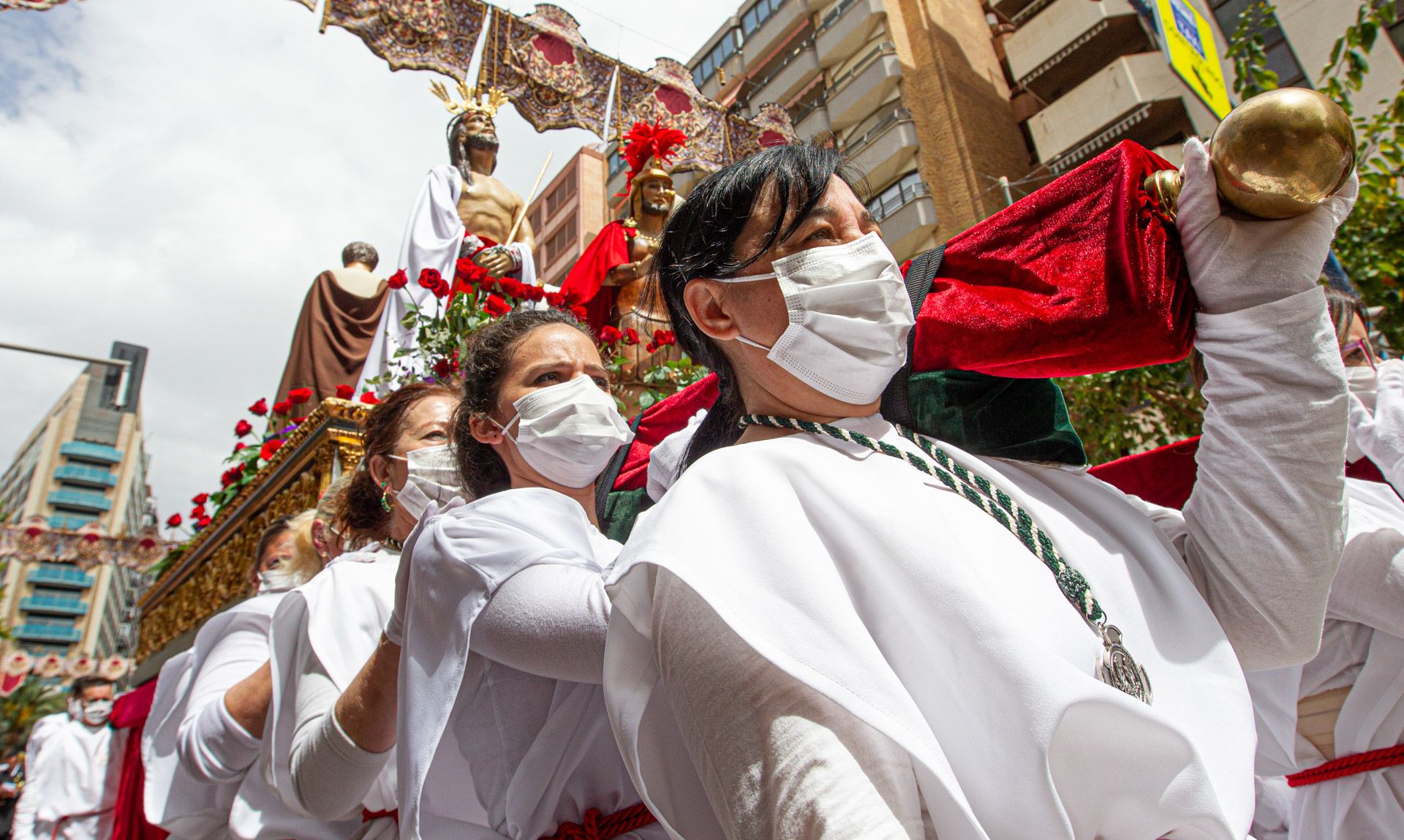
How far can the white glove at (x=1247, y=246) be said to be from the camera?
1117 mm

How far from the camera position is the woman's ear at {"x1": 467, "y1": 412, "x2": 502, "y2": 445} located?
216 cm

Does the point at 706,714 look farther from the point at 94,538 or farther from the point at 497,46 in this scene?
the point at 94,538

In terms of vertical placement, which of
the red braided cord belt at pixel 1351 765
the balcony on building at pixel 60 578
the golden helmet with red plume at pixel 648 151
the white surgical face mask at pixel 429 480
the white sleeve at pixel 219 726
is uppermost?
the balcony on building at pixel 60 578

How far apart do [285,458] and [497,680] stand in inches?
159

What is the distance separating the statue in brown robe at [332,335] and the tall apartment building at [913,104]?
13092 mm

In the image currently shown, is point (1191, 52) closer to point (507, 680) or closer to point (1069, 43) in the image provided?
point (507, 680)

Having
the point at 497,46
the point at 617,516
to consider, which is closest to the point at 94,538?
the point at 497,46

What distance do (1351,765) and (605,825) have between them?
1719 millimetres

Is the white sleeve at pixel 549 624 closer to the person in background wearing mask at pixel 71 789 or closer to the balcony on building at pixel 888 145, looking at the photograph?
the person in background wearing mask at pixel 71 789

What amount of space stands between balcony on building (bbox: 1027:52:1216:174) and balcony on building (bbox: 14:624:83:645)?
76373mm

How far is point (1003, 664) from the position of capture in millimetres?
879

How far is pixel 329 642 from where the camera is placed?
6.70 ft

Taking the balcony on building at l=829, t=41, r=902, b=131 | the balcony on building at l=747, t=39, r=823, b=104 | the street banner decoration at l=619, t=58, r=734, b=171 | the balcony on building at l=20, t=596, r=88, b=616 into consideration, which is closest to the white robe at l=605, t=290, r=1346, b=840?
the street banner decoration at l=619, t=58, r=734, b=171

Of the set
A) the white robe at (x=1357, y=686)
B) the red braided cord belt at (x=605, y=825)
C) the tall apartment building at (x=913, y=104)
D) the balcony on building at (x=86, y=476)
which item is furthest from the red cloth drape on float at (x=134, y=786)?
the balcony on building at (x=86, y=476)
